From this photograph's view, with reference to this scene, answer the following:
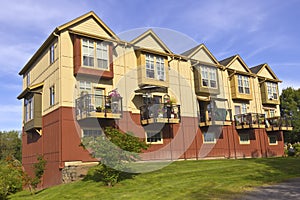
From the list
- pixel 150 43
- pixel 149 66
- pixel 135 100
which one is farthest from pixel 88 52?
pixel 150 43

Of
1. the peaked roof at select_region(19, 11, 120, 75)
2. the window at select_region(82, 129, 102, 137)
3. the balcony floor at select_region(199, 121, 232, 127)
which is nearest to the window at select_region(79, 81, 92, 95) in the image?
the window at select_region(82, 129, 102, 137)

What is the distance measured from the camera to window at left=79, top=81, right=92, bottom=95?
20.5m

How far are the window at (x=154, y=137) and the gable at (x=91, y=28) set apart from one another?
7802 mm

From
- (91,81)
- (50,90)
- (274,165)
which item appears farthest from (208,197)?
(50,90)

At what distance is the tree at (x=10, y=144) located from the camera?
5581 cm

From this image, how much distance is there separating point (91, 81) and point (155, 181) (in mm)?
9177

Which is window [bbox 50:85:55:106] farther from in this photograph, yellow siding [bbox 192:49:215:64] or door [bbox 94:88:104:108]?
yellow siding [bbox 192:49:215:64]

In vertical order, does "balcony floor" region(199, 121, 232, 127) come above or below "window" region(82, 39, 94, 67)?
below

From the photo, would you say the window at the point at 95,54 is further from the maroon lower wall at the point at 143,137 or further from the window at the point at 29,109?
the window at the point at 29,109

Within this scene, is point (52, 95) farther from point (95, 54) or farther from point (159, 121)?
point (159, 121)

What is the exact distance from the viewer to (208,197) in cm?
1128

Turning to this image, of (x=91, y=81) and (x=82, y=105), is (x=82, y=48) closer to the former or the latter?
(x=91, y=81)

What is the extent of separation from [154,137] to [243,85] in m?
12.4

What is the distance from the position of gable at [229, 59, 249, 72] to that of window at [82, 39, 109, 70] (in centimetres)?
1431
